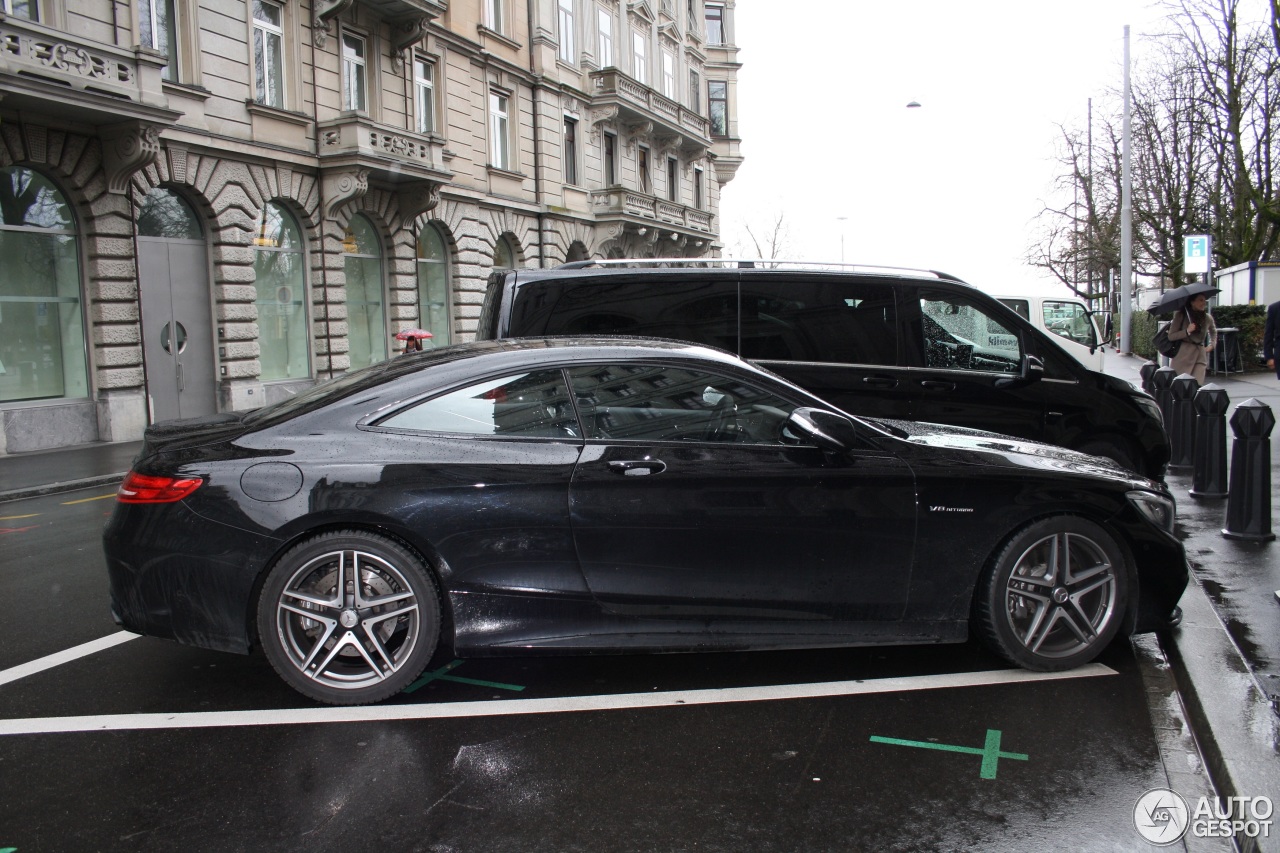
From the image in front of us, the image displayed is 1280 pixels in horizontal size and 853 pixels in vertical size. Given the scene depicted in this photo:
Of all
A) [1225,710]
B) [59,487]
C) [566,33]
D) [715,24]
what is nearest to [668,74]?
[715,24]

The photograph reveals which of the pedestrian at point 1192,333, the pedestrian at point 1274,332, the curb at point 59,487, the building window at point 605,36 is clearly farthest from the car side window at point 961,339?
the building window at point 605,36

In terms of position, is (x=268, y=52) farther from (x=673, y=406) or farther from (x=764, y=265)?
(x=673, y=406)

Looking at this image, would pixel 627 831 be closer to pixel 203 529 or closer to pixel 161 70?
pixel 203 529

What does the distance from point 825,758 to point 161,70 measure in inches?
620

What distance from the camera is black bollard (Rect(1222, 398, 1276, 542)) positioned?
6.38m

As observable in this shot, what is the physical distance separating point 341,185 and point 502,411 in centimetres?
1722

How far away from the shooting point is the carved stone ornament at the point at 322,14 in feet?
64.5

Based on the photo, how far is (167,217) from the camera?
16.6 m

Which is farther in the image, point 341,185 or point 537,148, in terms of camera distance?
point 537,148

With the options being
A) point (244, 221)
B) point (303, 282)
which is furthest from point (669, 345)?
point (303, 282)

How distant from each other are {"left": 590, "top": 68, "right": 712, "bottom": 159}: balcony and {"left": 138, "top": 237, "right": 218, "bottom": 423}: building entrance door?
1777 centimetres

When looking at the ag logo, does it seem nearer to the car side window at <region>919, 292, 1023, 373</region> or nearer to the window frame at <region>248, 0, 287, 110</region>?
the car side window at <region>919, 292, 1023, 373</region>

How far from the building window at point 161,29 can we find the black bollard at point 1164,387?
1543 cm

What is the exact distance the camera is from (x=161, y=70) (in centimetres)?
1509
